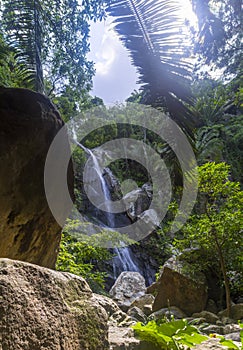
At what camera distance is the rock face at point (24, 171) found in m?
2.20

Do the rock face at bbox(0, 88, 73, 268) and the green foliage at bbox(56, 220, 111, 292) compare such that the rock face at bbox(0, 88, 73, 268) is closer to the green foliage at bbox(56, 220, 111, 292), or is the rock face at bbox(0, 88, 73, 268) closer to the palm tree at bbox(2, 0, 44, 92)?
the palm tree at bbox(2, 0, 44, 92)

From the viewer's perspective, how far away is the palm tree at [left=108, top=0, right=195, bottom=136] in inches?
43.4


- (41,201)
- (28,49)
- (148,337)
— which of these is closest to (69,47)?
(28,49)

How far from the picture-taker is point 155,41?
1110 mm

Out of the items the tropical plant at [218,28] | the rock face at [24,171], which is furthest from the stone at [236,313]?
the tropical plant at [218,28]

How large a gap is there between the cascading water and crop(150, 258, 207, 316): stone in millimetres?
4595

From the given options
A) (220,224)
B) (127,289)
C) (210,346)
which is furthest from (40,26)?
(127,289)

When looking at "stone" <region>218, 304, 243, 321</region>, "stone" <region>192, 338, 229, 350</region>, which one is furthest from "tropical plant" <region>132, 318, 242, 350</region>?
"stone" <region>218, 304, 243, 321</region>

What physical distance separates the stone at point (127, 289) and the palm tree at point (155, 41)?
308 inches

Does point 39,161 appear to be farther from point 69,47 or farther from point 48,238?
point 69,47

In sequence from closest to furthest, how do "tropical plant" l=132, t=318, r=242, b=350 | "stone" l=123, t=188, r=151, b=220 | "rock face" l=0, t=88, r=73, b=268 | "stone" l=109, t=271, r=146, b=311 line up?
"tropical plant" l=132, t=318, r=242, b=350 → "rock face" l=0, t=88, r=73, b=268 → "stone" l=109, t=271, r=146, b=311 → "stone" l=123, t=188, r=151, b=220

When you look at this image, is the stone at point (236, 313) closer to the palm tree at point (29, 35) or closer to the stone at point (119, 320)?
the stone at point (119, 320)

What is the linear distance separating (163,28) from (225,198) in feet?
20.5

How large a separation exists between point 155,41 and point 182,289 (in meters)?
6.39
